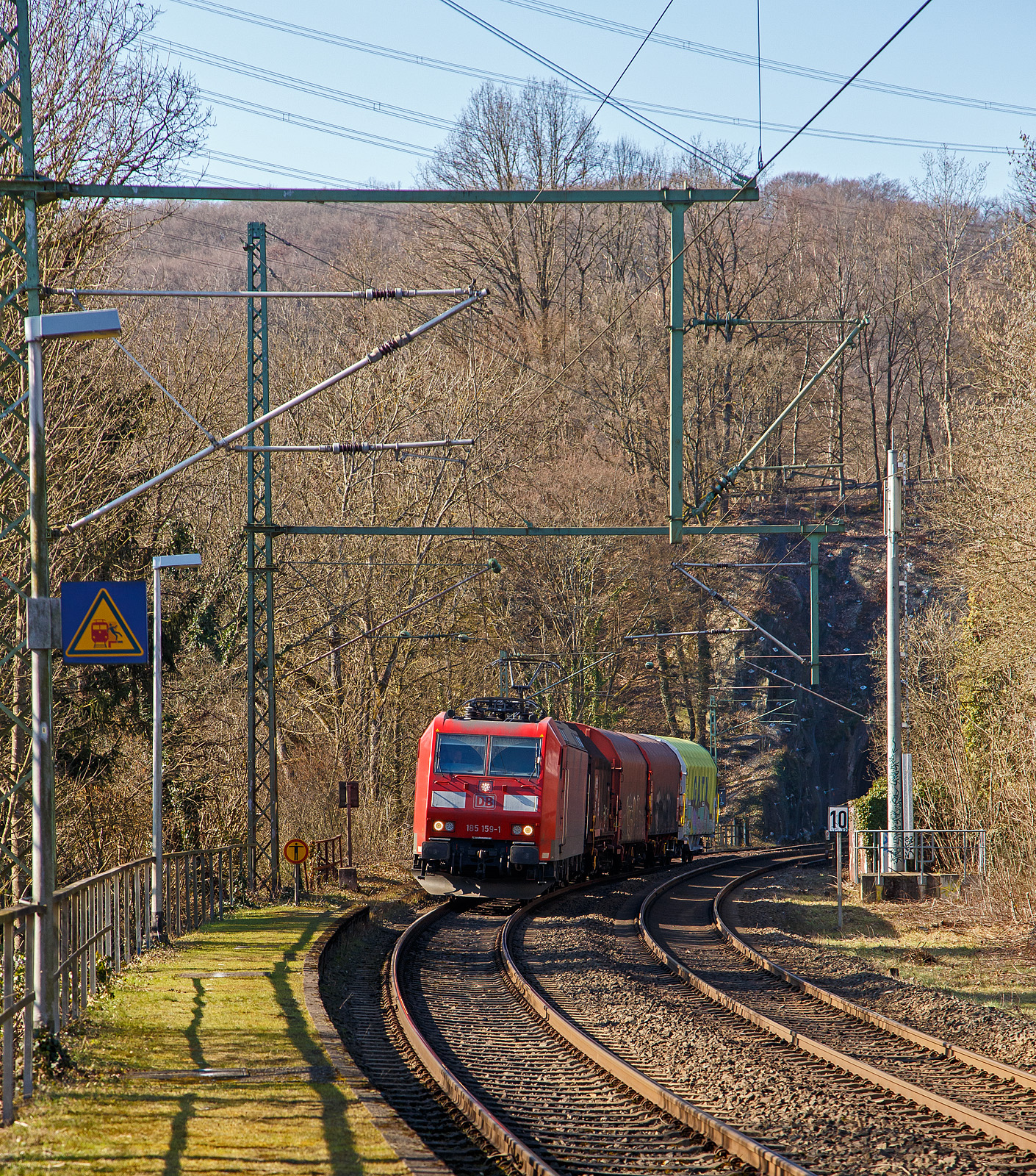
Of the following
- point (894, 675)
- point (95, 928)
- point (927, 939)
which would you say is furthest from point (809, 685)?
point (95, 928)

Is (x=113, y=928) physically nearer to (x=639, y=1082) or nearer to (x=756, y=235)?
(x=639, y=1082)

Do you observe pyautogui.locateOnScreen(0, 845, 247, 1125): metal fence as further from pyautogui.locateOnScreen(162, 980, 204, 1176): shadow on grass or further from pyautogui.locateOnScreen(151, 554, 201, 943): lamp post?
pyautogui.locateOnScreen(162, 980, 204, 1176): shadow on grass

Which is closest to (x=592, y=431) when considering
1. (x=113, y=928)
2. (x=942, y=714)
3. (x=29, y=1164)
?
(x=942, y=714)

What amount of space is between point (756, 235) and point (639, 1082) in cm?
5493

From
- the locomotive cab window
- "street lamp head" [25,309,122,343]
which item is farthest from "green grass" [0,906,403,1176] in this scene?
the locomotive cab window

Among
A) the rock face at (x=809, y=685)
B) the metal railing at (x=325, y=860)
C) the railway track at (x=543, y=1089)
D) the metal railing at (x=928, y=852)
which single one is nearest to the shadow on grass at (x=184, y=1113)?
the railway track at (x=543, y=1089)

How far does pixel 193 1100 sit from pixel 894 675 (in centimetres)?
1636

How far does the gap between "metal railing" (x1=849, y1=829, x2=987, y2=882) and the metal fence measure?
10.9 m

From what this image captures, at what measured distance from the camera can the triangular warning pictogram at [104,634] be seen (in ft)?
35.2

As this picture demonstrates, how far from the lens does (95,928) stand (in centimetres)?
1254

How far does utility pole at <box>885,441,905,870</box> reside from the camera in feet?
72.0

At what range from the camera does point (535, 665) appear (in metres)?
43.3

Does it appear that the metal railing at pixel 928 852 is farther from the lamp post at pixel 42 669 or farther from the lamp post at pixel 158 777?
the lamp post at pixel 42 669

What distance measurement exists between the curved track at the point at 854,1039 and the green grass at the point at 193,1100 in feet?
12.7
